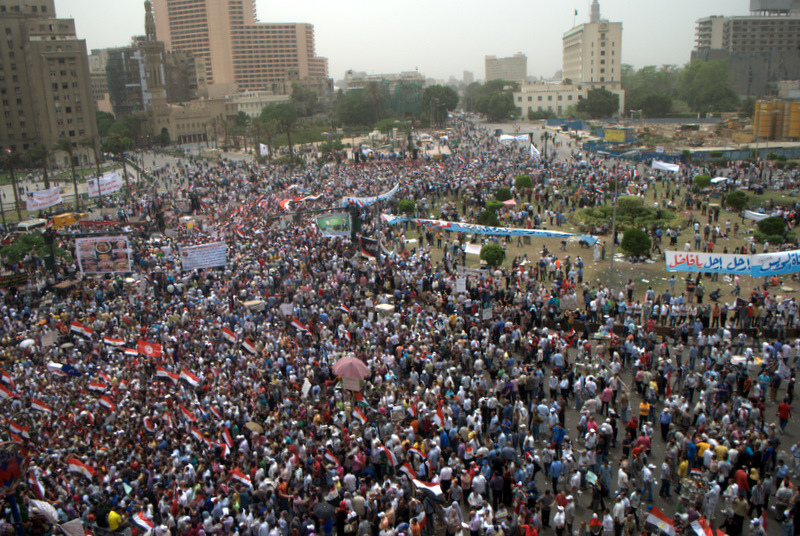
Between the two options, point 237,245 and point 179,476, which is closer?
point 179,476

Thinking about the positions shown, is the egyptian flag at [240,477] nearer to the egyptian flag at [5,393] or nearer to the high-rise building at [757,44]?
the egyptian flag at [5,393]

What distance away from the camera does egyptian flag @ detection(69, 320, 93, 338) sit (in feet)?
→ 71.7

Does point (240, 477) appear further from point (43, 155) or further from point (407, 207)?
point (43, 155)

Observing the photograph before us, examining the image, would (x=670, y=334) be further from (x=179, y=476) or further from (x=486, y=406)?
(x=179, y=476)

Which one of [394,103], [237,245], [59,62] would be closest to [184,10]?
[394,103]

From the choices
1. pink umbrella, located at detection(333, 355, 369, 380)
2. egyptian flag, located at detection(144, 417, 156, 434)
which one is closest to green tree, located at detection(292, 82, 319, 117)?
pink umbrella, located at detection(333, 355, 369, 380)

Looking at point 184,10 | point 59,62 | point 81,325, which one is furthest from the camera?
point 184,10

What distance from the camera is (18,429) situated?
1591 centimetres

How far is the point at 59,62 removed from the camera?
91.6 m

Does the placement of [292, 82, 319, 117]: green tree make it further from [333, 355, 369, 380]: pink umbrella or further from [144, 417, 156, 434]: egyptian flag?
[144, 417, 156, 434]: egyptian flag

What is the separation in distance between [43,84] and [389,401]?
93443 millimetres

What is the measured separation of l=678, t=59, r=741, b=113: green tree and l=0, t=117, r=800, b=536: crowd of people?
97.0 metres

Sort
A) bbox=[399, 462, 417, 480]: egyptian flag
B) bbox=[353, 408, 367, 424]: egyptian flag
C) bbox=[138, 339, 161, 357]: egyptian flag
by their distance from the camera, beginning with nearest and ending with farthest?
1. bbox=[399, 462, 417, 480]: egyptian flag
2. bbox=[353, 408, 367, 424]: egyptian flag
3. bbox=[138, 339, 161, 357]: egyptian flag

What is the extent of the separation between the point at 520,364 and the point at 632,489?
531 cm
